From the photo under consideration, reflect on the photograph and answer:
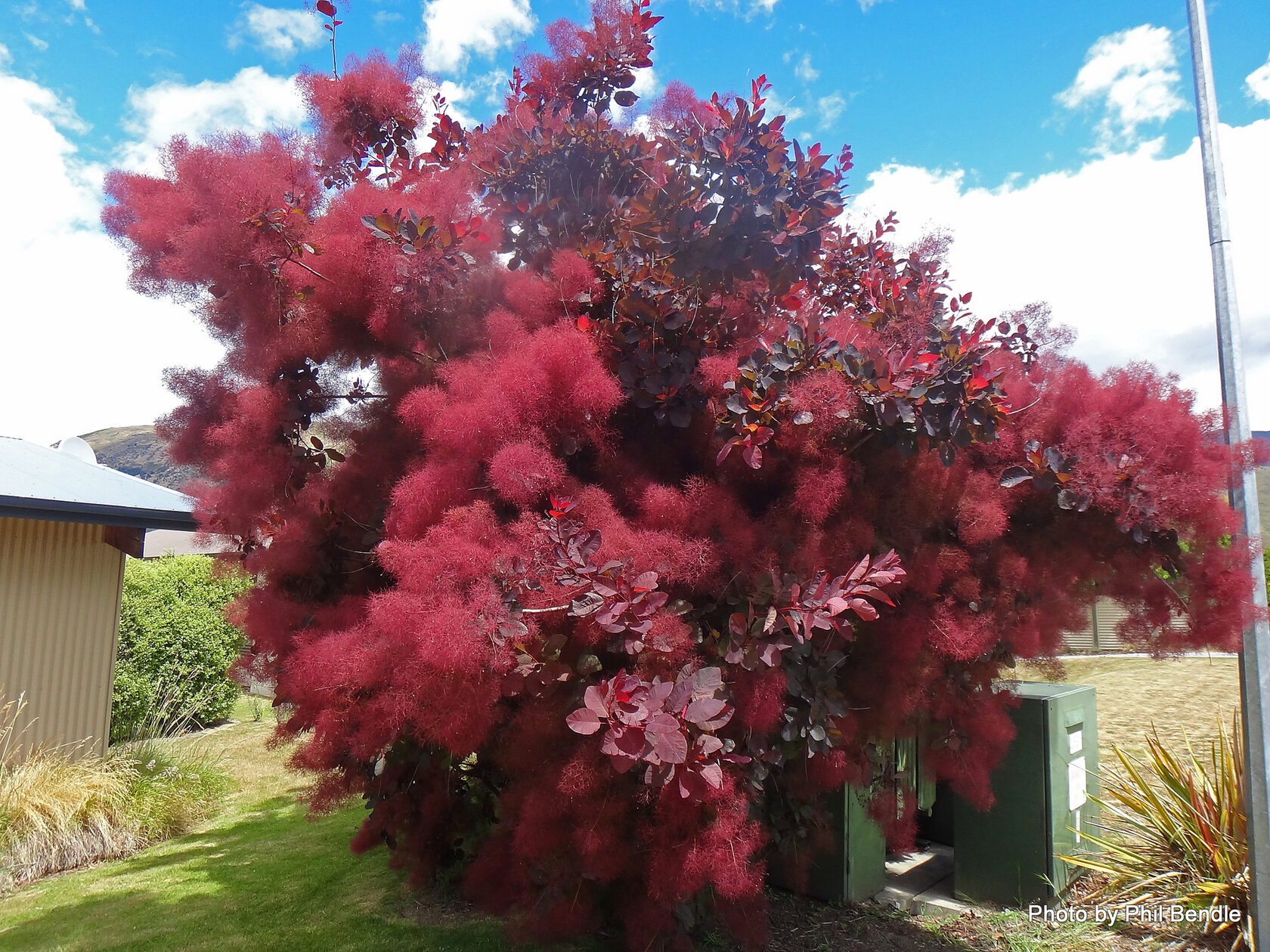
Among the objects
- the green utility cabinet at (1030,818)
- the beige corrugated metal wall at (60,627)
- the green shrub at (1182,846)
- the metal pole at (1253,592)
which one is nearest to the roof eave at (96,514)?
the beige corrugated metal wall at (60,627)

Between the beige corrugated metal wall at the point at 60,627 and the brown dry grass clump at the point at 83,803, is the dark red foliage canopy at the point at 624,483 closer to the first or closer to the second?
the brown dry grass clump at the point at 83,803

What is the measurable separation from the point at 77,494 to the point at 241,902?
414cm

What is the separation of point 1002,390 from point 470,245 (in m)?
2.25

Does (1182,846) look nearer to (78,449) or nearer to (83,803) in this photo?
(83,803)

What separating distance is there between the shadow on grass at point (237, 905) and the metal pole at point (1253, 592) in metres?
3.65

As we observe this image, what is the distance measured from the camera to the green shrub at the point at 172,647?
948 centimetres

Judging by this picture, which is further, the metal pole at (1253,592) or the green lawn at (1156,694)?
the green lawn at (1156,694)

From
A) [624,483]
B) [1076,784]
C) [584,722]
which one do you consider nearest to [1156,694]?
[1076,784]

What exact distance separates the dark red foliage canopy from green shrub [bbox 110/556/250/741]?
260 inches

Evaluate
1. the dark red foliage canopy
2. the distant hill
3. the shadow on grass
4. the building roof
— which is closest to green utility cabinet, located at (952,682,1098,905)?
the dark red foliage canopy

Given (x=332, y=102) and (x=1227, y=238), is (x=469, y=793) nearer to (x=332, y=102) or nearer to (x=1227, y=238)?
(x=332, y=102)

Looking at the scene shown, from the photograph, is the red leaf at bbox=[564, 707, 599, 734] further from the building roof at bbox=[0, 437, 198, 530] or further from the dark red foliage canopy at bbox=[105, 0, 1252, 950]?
the building roof at bbox=[0, 437, 198, 530]

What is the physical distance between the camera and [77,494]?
6.98 metres

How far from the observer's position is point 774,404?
Answer: 2734 mm
